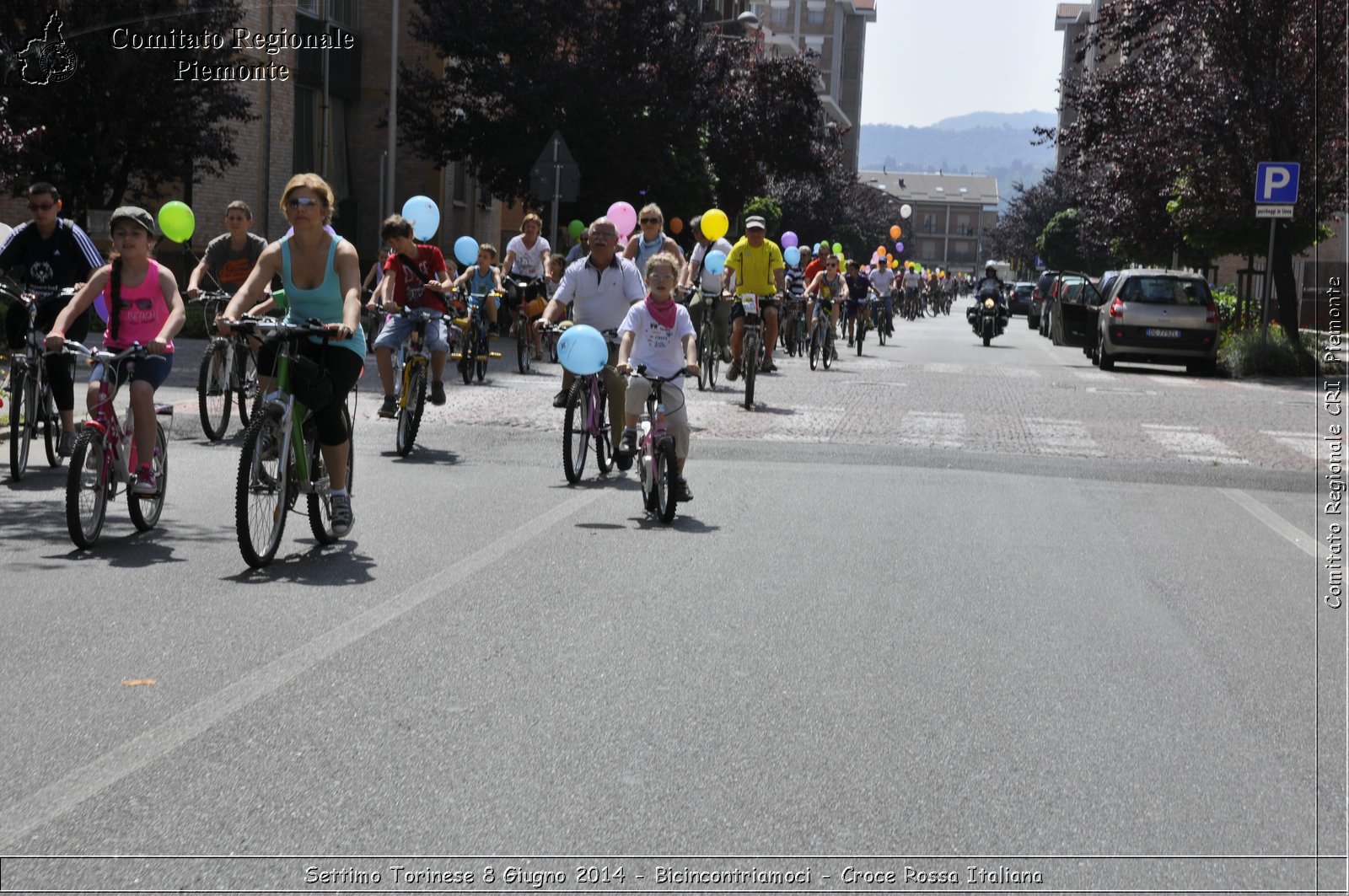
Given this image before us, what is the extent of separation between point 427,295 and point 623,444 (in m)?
3.60

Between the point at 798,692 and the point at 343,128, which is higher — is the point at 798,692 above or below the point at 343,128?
below

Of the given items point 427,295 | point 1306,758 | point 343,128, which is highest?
point 343,128

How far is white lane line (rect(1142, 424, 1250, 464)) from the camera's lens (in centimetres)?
1525

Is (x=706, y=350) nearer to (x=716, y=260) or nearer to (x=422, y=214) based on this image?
(x=716, y=260)

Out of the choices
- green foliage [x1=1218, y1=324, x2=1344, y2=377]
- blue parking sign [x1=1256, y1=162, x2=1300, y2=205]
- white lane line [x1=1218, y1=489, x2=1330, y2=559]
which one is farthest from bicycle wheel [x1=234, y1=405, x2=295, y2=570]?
green foliage [x1=1218, y1=324, x2=1344, y2=377]

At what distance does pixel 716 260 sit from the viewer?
21156 mm

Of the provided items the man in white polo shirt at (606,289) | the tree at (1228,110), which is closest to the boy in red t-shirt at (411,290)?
the man in white polo shirt at (606,289)

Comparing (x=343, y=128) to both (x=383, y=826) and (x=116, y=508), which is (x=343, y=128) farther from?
(x=383, y=826)

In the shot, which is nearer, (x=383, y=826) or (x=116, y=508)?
(x=383, y=826)

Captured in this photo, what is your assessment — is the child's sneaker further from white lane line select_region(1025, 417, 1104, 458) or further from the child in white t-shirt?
white lane line select_region(1025, 417, 1104, 458)

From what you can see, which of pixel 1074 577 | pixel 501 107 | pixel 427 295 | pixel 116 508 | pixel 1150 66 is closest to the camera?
pixel 1074 577

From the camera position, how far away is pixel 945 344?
38.0 meters

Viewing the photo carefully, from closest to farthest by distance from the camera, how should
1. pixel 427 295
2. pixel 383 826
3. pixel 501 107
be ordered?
pixel 383 826 → pixel 427 295 → pixel 501 107

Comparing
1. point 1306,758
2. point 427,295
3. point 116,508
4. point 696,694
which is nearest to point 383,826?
point 696,694
